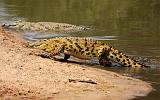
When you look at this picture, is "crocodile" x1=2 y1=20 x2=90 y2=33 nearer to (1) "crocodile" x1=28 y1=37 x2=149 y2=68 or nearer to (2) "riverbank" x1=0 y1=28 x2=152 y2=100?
(1) "crocodile" x1=28 y1=37 x2=149 y2=68

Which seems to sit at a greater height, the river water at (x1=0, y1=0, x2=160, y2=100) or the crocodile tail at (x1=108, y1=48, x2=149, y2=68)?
the river water at (x1=0, y1=0, x2=160, y2=100)

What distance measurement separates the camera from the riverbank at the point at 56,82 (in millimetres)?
9180

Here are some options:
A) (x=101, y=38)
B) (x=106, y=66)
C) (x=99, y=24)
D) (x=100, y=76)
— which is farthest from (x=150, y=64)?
(x=99, y=24)

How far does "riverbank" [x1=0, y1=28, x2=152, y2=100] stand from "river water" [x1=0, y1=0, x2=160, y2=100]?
1.91 feet

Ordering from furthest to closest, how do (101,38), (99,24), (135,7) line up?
(135,7) < (99,24) < (101,38)

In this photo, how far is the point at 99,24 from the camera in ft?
78.2

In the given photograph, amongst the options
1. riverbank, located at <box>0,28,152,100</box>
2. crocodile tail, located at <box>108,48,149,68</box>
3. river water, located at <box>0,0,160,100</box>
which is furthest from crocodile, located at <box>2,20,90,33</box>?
riverbank, located at <box>0,28,152,100</box>

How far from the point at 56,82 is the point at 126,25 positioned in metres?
13.8

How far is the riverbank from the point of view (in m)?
9.18

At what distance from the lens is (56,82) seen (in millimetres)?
10039

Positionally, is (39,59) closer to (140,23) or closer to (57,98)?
(57,98)

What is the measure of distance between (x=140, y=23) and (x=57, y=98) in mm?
15952

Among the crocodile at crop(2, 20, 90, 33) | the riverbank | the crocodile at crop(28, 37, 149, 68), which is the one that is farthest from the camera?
the crocodile at crop(2, 20, 90, 33)

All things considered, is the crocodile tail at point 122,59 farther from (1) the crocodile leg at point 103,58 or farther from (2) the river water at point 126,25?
(2) the river water at point 126,25
